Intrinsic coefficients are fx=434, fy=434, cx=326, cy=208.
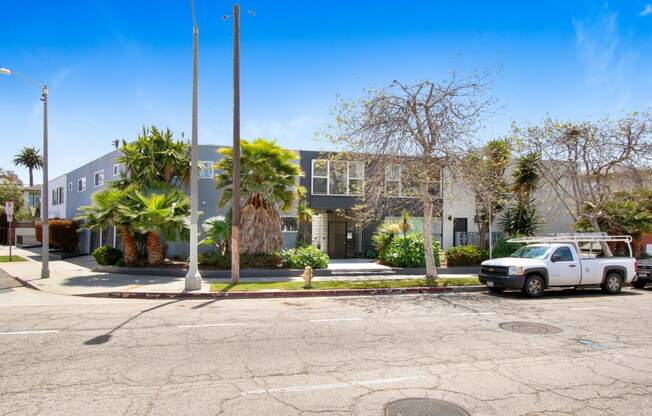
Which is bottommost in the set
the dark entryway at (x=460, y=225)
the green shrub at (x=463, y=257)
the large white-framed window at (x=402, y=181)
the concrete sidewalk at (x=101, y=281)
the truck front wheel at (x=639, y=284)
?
the truck front wheel at (x=639, y=284)

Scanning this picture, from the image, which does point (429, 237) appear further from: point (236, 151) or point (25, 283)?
point (25, 283)

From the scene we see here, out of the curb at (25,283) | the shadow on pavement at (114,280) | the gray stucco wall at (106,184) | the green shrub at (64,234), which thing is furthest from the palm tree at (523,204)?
the green shrub at (64,234)

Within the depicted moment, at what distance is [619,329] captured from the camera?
8.64m

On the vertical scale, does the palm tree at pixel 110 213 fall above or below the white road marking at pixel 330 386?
above

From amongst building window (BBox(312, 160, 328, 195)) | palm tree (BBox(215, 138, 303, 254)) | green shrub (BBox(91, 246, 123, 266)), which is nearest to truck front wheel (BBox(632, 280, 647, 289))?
palm tree (BBox(215, 138, 303, 254))

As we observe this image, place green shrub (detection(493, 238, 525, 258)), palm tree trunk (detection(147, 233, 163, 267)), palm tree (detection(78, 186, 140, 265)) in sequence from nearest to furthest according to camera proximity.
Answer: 1. palm tree (detection(78, 186, 140, 265))
2. palm tree trunk (detection(147, 233, 163, 267))
3. green shrub (detection(493, 238, 525, 258))

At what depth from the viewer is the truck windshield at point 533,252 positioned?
43.8ft

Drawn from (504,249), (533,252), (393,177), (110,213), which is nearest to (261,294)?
(393,177)

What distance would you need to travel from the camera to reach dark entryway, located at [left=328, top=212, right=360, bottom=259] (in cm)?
2427

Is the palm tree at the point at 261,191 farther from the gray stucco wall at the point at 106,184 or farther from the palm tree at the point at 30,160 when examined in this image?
the palm tree at the point at 30,160

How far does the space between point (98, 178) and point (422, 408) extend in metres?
28.4

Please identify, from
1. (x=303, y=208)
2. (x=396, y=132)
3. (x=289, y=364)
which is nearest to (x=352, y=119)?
(x=396, y=132)

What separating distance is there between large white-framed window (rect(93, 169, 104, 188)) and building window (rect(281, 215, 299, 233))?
41.9ft

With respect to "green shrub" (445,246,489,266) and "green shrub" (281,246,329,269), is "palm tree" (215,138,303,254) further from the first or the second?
"green shrub" (445,246,489,266)
